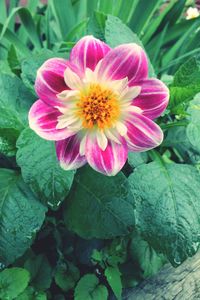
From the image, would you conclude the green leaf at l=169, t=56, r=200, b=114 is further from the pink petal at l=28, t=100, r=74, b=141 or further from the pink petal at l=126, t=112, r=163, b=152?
the pink petal at l=28, t=100, r=74, b=141

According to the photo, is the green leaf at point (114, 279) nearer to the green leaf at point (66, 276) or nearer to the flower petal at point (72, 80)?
the green leaf at point (66, 276)

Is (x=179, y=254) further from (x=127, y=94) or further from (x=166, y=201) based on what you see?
(x=127, y=94)

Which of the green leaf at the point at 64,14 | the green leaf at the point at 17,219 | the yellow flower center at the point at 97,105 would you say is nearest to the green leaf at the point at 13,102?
the green leaf at the point at 17,219

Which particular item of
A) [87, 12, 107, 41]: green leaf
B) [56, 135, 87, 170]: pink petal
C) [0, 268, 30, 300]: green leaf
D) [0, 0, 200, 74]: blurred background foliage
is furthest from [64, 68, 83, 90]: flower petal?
[0, 0, 200, 74]: blurred background foliage

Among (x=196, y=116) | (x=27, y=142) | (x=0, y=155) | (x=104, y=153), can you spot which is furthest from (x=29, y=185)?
(x=196, y=116)

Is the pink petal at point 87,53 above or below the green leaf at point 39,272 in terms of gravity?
above

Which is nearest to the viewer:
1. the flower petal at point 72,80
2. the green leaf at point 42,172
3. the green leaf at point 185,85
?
the flower petal at point 72,80

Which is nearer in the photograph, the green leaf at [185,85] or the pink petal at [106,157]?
the pink petal at [106,157]
